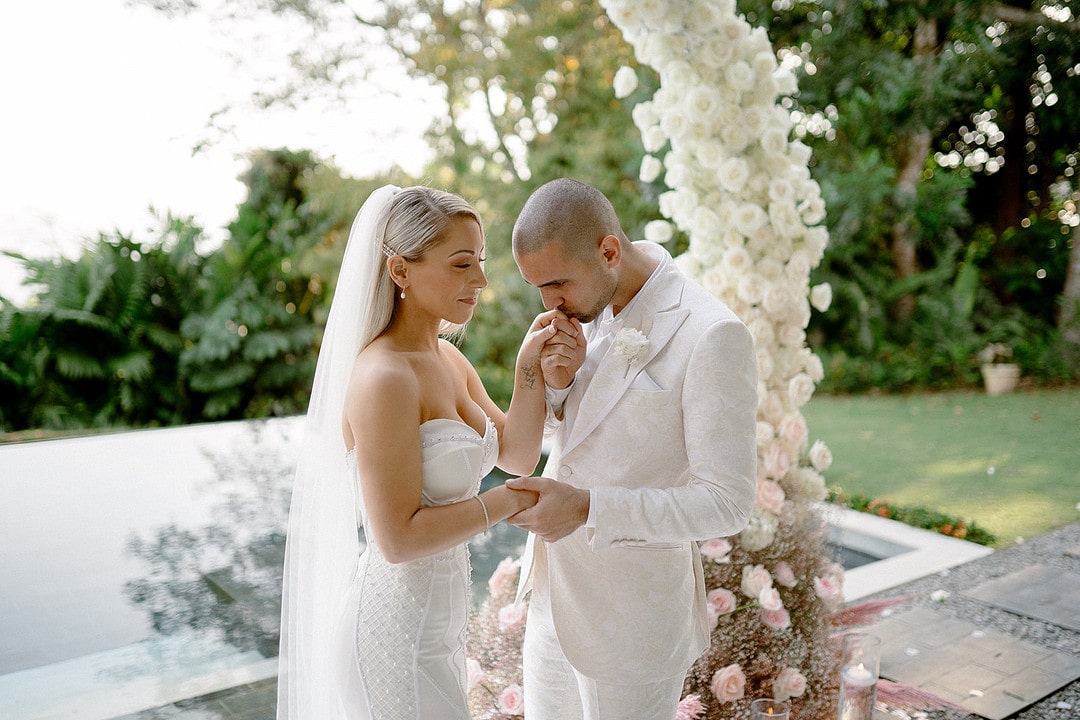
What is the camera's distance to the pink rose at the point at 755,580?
2.81 meters

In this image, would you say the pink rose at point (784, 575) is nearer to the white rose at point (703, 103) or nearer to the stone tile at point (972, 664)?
the stone tile at point (972, 664)

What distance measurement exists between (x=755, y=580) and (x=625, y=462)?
1.25 m

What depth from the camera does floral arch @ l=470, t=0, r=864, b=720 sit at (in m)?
2.81

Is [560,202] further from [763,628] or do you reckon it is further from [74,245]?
[74,245]

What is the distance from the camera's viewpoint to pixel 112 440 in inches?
292

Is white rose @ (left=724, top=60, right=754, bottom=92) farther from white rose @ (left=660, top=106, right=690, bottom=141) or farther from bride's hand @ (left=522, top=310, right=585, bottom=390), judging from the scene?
bride's hand @ (left=522, top=310, right=585, bottom=390)

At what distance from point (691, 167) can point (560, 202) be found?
55.7 inches

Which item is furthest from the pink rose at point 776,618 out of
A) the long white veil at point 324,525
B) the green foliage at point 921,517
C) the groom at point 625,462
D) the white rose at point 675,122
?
the green foliage at point 921,517

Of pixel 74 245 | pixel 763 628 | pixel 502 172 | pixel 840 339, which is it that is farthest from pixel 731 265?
pixel 840 339

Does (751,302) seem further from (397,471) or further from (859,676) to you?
(397,471)

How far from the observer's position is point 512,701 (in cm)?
261

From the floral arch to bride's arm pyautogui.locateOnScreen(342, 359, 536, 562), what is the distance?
3.57ft

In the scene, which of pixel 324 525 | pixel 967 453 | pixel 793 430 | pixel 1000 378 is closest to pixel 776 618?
pixel 793 430

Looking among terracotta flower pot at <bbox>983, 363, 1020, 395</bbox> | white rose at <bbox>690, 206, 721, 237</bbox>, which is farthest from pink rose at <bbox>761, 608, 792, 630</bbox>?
terracotta flower pot at <bbox>983, 363, 1020, 395</bbox>
